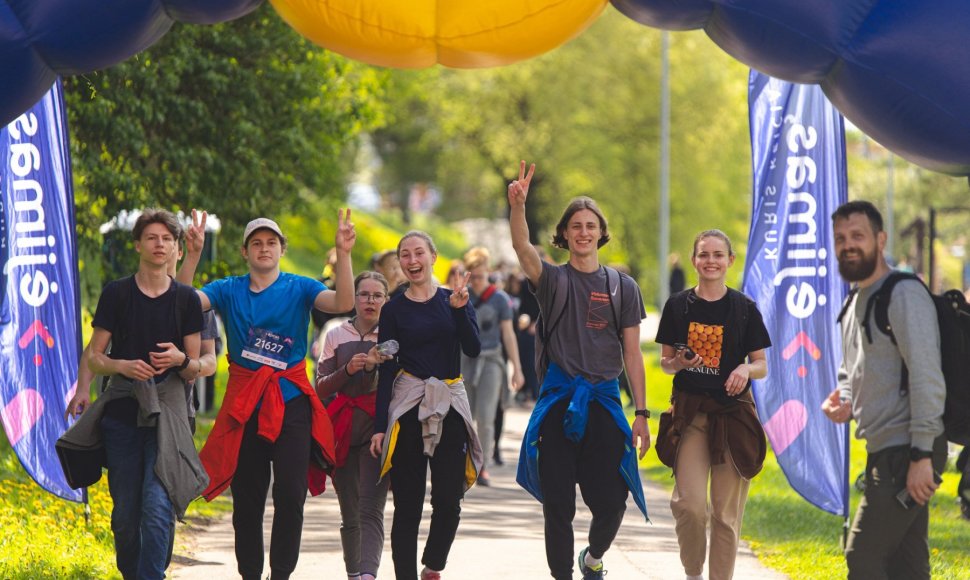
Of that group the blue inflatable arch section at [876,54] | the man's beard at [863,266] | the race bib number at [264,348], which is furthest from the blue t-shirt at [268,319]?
the man's beard at [863,266]

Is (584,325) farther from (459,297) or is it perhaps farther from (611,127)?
(611,127)

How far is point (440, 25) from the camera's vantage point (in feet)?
22.4

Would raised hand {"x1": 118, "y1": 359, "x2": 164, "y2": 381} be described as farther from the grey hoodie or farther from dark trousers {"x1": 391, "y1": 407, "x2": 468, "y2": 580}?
the grey hoodie

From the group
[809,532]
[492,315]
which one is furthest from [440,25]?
[492,315]

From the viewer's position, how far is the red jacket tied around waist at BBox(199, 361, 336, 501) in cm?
702

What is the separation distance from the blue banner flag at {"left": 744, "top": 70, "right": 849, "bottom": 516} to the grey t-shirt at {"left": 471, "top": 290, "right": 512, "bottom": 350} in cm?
357

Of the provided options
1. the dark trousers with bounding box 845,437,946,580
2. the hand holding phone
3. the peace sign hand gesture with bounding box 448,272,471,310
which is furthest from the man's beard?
the peace sign hand gesture with bounding box 448,272,471,310

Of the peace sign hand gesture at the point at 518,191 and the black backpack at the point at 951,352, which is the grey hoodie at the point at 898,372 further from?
the peace sign hand gesture at the point at 518,191

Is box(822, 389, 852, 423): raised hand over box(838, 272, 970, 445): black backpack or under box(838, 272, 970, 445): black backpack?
under

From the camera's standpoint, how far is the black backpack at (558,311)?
732cm

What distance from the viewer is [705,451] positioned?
7.23m

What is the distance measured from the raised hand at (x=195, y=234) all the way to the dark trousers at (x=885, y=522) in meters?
3.50

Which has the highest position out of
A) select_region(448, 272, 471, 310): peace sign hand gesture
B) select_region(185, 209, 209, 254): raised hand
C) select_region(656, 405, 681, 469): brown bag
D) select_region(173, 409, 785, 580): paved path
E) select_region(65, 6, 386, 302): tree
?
select_region(65, 6, 386, 302): tree

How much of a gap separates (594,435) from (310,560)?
2474 mm
